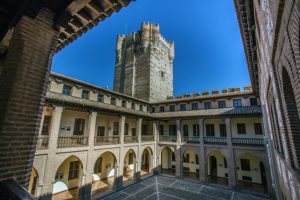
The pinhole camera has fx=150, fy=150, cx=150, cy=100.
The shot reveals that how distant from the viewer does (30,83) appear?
10.0 feet

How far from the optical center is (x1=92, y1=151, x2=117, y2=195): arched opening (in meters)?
17.1

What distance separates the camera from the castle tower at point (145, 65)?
30.0 meters

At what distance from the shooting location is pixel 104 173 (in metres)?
20.1

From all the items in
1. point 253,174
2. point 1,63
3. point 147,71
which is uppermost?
point 147,71

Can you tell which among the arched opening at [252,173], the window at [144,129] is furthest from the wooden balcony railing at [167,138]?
the arched opening at [252,173]

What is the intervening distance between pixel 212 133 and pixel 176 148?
5615mm

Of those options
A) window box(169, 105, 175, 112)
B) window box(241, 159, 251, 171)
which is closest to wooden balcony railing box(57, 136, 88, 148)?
window box(169, 105, 175, 112)

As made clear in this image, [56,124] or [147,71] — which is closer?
[56,124]

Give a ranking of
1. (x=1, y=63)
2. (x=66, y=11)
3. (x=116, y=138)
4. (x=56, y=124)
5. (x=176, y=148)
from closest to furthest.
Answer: (x=66, y=11) → (x=1, y=63) → (x=56, y=124) → (x=116, y=138) → (x=176, y=148)

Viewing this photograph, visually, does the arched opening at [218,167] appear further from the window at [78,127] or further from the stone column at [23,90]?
the stone column at [23,90]

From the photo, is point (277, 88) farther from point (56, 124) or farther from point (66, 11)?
point (56, 124)

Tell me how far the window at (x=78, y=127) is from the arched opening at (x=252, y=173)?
18.5 metres

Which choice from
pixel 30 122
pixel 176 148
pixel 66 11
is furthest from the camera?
pixel 176 148

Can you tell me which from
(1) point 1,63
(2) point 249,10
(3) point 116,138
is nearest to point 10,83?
(1) point 1,63
